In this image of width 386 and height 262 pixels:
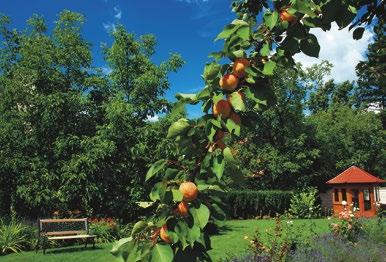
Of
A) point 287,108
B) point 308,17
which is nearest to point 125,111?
point 308,17

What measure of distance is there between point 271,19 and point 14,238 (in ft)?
47.2

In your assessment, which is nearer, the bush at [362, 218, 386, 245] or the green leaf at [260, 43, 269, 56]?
the green leaf at [260, 43, 269, 56]

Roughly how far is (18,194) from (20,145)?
1.93 meters

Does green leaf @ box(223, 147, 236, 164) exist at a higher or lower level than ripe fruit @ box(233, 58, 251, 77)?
lower

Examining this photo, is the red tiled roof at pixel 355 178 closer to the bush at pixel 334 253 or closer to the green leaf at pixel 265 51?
the bush at pixel 334 253

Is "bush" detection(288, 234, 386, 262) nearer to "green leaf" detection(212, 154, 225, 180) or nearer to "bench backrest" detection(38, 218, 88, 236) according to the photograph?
"green leaf" detection(212, 154, 225, 180)

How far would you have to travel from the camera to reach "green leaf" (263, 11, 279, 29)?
1.45 meters

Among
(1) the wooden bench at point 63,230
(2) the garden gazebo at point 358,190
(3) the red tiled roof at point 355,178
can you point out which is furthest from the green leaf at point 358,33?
(3) the red tiled roof at point 355,178

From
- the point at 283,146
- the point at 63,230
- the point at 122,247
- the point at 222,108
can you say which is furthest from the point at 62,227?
the point at 283,146

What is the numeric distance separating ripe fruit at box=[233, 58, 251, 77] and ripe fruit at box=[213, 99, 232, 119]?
0.10 metres

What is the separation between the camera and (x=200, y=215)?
4.55 ft

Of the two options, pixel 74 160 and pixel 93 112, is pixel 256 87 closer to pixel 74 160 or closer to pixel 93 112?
pixel 74 160

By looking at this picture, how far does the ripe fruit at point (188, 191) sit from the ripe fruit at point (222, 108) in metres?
0.24

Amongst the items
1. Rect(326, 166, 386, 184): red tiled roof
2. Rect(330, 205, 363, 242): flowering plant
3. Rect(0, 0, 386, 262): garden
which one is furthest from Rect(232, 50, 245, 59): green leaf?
Rect(326, 166, 386, 184): red tiled roof
